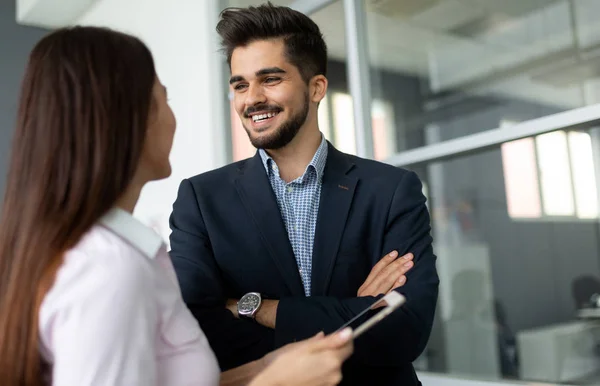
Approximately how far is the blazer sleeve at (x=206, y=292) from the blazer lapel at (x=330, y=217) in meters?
0.20

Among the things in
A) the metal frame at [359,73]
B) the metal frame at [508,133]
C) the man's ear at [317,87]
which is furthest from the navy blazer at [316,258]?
the metal frame at [359,73]

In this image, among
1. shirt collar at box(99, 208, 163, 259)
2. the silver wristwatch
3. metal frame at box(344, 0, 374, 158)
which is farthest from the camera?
metal frame at box(344, 0, 374, 158)

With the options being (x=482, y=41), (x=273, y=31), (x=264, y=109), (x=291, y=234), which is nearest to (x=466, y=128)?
(x=482, y=41)

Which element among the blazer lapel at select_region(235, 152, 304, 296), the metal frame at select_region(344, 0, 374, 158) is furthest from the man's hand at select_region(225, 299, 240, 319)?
the metal frame at select_region(344, 0, 374, 158)

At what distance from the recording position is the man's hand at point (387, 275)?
1537 millimetres

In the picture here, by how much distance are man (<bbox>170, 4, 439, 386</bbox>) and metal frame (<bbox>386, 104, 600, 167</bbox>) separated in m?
1.16

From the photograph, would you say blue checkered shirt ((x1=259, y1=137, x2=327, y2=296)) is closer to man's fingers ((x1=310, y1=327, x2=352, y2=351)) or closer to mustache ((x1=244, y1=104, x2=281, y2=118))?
mustache ((x1=244, y1=104, x2=281, y2=118))

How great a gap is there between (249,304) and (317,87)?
0.78m

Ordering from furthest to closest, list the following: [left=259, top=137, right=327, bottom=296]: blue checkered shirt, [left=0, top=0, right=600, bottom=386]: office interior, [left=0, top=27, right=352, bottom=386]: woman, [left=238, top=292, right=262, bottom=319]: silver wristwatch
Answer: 1. [left=0, top=0, right=600, bottom=386]: office interior
2. [left=259, top=137, right=327, bottom=296]: blue checkered shirt
3. [left=238, top=292, right=262, bottom=319]: silver wristwatch
4. [left=0, top=27, right=352, bottom=386]: woman

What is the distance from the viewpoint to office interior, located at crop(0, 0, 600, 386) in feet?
11.7

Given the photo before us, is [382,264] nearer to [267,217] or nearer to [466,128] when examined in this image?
[267,217]

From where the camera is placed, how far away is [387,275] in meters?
1.54

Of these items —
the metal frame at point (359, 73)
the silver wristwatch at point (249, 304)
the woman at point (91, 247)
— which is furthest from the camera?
the metal frame at point (359, 73)

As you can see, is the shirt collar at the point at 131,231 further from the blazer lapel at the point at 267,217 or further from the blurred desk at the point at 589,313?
the blurred desk at the point at 589,313
